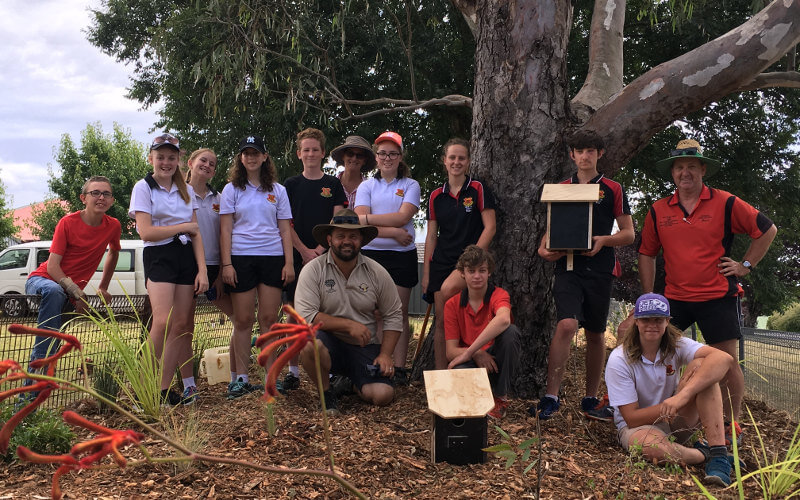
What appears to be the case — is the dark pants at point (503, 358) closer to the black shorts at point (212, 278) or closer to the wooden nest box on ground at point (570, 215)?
the wooden nest box on ground at point (570, 215)

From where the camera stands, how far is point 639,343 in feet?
13.3

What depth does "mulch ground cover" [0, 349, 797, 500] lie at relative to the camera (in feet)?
10.4

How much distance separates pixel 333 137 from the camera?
39.6 feet

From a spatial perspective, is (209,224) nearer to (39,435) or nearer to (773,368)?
(39,435)

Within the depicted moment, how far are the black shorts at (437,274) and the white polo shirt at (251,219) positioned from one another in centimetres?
121

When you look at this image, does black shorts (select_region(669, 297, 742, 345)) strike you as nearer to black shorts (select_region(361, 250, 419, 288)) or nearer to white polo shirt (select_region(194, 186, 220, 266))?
black shorts (select_region(361, 250, 419, 288))

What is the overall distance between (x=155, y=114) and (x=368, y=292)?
13822mm

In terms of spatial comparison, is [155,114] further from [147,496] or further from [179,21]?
[147,496]

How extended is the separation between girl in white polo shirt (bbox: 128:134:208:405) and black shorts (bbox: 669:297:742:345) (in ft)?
11.6

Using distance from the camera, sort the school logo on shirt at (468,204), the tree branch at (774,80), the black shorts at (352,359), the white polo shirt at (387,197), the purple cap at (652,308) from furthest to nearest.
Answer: the tree branch at (774,80) < the white polo shirt at (387,197) < the school logo on shirt at (468,204) < the black shorts at (352,359) < the purple cap at (652,308)

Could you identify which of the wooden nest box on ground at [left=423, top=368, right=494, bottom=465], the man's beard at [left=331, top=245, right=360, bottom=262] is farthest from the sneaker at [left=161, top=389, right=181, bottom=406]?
the wooden nest box on ground at [left=423, top=368, right=494, bottom=465]

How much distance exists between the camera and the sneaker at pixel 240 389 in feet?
15.7

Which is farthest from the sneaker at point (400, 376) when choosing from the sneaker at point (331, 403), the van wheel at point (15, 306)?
the van wheel at point (15, 306)

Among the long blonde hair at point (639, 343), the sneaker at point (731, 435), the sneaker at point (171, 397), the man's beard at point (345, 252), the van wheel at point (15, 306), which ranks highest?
the man's beard at point (345, 252)
